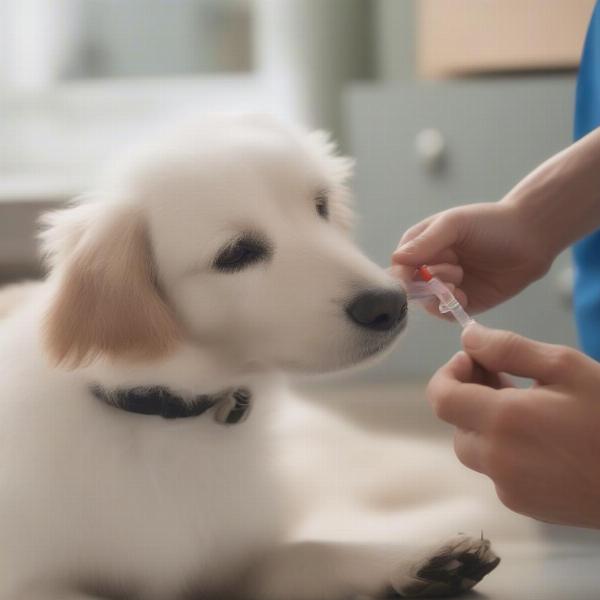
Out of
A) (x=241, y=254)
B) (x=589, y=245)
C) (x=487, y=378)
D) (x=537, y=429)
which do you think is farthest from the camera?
(x=589, y=245)

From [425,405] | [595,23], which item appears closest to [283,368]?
[595,23]

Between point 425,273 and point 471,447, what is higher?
point 425,273

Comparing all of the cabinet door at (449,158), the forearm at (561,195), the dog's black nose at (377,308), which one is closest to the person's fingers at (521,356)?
the dog's black nose at (377,308)

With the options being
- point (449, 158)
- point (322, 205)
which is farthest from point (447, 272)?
point (449, 158)

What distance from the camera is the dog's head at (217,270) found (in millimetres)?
972

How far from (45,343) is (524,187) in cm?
63

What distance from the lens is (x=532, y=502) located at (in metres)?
0.81

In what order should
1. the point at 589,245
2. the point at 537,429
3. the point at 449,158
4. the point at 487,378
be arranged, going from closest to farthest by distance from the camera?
the point at 537,429, the point at 487,378, the point at 589,245, the point at 449,158

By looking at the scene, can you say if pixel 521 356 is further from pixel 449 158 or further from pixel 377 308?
pixel 449 158

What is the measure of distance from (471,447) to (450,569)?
0.21 m

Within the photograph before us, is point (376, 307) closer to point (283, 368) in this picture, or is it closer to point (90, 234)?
point (283, 368)

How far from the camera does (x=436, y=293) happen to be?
1083mm

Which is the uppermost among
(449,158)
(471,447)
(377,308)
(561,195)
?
(449,158)

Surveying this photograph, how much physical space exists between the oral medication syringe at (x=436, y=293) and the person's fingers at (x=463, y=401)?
176 millimetres
